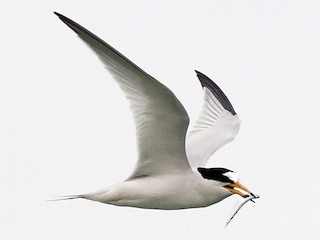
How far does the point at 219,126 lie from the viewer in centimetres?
1214

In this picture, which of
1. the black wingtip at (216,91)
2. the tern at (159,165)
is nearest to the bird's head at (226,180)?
the tern at (159,165)

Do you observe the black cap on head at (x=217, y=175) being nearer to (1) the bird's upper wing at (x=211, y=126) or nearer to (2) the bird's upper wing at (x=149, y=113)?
(2) the bird's upper wing at (x=149, y=113)

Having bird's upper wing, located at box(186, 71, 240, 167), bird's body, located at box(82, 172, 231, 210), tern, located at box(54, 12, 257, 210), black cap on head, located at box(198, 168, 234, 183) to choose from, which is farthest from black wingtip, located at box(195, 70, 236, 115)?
bird's body, located at box(82, 172, 231, 210)

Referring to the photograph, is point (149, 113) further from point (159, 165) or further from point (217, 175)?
point (217, 175)

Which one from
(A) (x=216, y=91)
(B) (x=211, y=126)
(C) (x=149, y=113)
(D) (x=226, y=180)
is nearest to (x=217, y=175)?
(D) (x=226, y=180)

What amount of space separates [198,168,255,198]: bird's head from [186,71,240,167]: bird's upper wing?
3.47ft

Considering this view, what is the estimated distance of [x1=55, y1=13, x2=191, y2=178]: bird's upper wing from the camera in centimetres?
838

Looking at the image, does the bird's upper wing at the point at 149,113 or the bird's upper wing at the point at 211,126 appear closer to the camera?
the bird's upper wing at the point at 149,113

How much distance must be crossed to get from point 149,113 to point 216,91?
3.55m

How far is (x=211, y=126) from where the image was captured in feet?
39.8

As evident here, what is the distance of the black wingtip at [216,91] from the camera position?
12.5 metres

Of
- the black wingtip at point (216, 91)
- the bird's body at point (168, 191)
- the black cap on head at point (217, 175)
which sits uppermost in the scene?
the black wingtip at point (216, 91)

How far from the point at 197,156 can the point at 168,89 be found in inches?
101

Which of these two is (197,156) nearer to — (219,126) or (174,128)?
(219,126)
